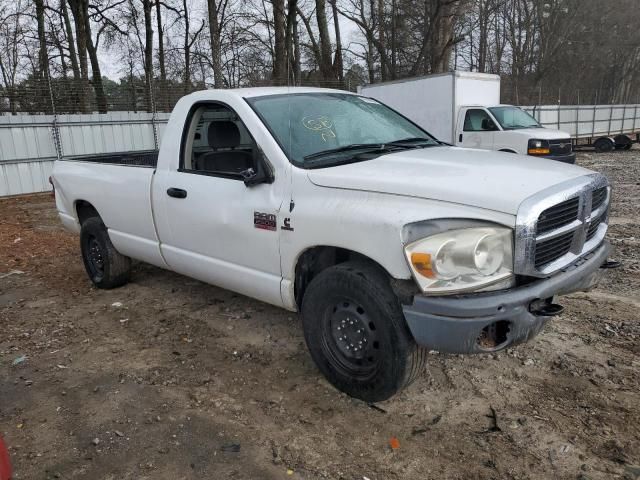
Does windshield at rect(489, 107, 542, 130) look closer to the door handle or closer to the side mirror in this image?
the side mirror

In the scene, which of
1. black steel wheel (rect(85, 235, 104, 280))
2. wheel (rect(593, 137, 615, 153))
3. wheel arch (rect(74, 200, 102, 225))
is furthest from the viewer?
wheel (rect(593, 137, 615, 153))

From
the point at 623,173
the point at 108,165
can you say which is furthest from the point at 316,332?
the point at 623,173

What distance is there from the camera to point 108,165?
5.09 metres

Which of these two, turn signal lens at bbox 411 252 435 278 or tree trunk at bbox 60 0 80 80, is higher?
tree trunk at bbox 60 0 80 80

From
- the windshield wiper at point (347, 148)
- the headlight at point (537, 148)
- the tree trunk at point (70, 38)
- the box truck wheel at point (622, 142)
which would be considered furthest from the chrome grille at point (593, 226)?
the tree trunk at point (70, 38)

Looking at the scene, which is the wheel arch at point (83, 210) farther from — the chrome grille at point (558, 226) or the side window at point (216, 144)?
the chrome grille at point (558, 226)

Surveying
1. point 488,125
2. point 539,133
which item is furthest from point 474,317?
point 488,125

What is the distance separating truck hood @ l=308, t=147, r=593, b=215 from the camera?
269 centimetres

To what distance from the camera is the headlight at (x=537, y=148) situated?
11953mm

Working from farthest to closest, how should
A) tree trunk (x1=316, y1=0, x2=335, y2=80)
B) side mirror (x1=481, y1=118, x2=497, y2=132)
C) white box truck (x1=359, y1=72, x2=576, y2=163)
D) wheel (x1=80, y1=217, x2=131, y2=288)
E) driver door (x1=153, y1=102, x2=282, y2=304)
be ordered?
tree trunk (x1=316, y1=0, x2=335, y2=80), side mirror (x1=481, y1=118, x2=497, y2=132), white box truck (x1=359, y1=72, x2=576, y2=163), wheel (x1=80, y1=217, x2=131, y2=288), driver door (x1=153, y1=102, x2=282, y2=304)

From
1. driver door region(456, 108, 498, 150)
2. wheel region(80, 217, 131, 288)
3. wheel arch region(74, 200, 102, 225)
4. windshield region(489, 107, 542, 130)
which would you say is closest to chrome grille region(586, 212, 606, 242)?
wheel region(80, 217, 131, 288)

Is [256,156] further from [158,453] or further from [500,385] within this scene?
[500,385]

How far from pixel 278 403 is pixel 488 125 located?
11.2m

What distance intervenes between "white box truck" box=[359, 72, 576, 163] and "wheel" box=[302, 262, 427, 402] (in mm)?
10094
